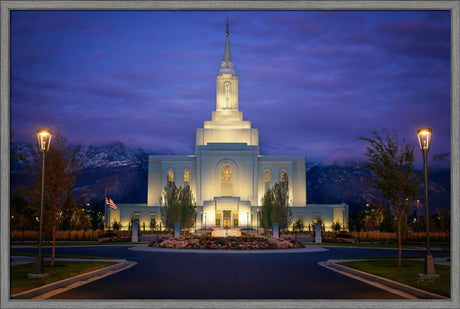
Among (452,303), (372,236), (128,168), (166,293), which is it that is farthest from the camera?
(128,168)

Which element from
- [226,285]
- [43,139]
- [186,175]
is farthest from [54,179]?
[186,175]

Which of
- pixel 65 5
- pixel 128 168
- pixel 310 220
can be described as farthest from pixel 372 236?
pixel 128 168

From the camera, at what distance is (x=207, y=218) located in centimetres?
6031

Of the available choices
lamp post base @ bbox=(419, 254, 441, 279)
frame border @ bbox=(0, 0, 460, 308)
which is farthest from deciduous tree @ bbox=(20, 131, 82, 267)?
lamp post base @ bbox=(419, 254, 441, 279)

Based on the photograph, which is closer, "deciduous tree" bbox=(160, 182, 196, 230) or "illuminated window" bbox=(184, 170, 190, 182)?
"deciduous tree" bbox=(160, 182, 196, 230)

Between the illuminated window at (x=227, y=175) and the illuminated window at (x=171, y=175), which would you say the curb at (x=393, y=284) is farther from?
the illuminated window at (x=171, y=175)

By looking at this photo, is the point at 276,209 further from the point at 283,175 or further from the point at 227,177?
the point at 227,177

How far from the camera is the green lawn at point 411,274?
38.5ft

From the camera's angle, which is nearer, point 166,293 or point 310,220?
point 166,293

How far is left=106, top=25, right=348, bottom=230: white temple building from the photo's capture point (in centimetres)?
6031

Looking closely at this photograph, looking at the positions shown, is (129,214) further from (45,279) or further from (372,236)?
(45,279)

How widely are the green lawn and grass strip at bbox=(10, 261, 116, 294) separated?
9386 millimetres

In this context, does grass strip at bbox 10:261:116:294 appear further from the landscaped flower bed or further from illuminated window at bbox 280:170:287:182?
illuminated window at bbox 280:170:287:182

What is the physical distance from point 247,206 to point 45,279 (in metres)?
47.7
